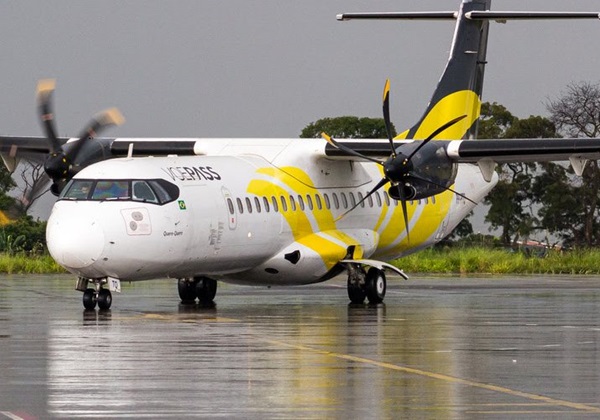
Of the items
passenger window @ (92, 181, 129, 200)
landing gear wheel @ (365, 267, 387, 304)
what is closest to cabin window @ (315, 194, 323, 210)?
landing gear wheel @ (365, 267, 387, 304)

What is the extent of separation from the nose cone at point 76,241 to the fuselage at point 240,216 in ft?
0.05

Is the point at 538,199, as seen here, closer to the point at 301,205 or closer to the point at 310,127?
the point at 310,127

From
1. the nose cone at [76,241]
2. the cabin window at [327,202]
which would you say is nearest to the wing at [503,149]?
the cabin window at [327,202]

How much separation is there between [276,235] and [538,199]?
109 feet

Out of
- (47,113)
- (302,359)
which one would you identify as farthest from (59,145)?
(302,359)

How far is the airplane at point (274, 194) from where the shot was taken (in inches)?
888

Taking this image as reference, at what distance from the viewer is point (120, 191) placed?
74.8 ft

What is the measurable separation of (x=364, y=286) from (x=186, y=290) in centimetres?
329

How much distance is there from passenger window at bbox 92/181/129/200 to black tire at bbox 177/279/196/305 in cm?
369

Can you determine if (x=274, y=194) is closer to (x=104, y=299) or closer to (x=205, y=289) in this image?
(x=205, y=289)

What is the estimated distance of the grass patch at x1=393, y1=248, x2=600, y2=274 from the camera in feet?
134

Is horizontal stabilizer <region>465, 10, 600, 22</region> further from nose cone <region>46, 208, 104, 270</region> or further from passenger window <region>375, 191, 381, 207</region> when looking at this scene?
nose cone <region>46, 208, 104, 270</region>

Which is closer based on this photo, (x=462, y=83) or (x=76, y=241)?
(x=76, y=241)

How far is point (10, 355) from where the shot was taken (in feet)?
52.5
